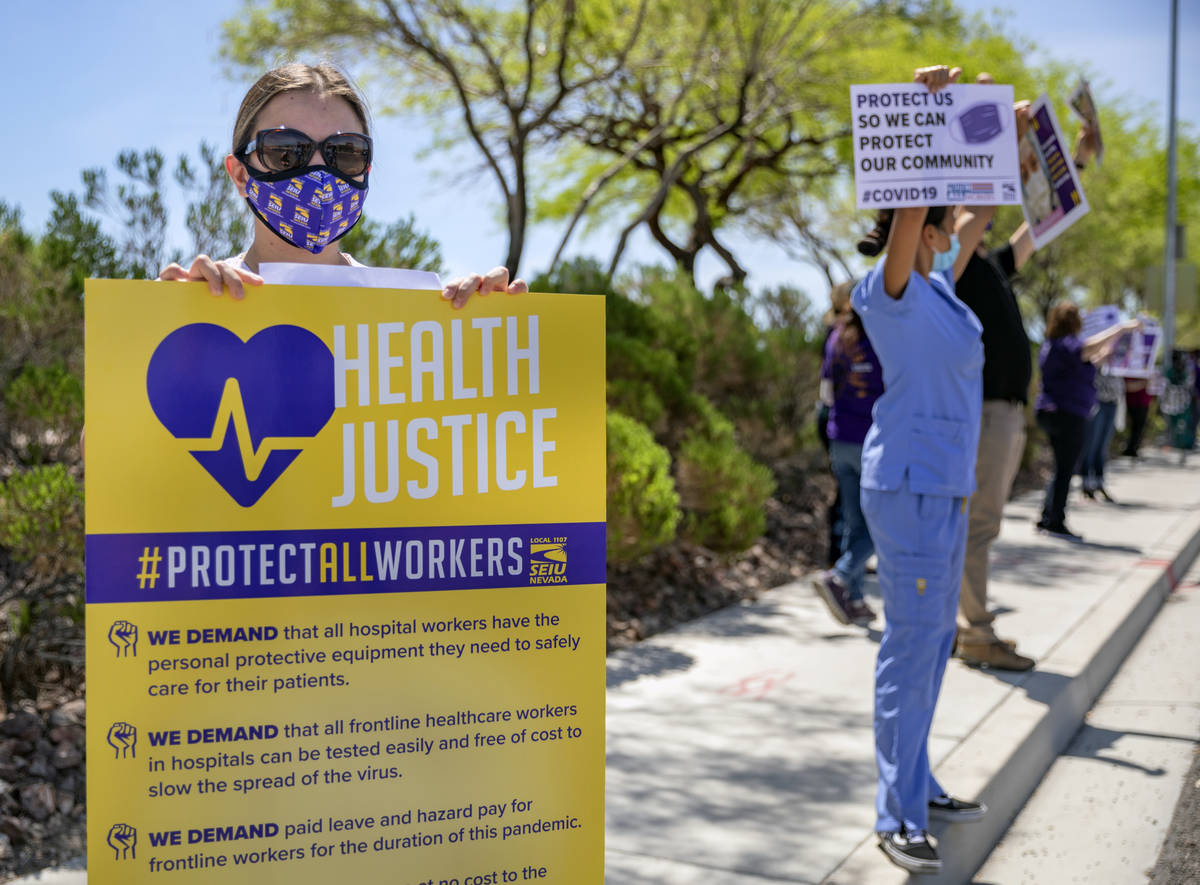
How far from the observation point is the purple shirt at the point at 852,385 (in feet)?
21.8

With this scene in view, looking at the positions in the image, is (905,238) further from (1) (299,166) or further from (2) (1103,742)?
(2) (1103,742)

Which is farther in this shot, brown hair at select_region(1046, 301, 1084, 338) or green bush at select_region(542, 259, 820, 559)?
brown hair at select_region(1046, 301, 1084, 338)

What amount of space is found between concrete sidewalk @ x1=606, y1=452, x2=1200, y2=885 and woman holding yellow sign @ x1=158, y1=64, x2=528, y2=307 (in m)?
2.17

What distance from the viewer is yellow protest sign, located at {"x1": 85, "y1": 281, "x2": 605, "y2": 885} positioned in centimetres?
188

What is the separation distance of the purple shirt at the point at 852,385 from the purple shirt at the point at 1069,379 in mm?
3805

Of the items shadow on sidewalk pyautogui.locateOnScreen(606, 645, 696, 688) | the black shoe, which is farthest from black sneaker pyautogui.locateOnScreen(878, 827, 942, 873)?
the black shoe

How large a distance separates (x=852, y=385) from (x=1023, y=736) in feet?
8.61

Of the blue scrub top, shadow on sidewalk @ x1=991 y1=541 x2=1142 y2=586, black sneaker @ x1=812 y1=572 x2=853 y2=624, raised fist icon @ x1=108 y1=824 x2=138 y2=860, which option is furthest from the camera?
shadow on sidewalk @ x1=991 y1=541 x2=1142 y2=586

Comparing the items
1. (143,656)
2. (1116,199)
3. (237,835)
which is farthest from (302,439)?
(1116,199)

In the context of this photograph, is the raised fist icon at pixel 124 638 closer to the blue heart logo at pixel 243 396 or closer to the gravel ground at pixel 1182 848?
the blue heart logo at pixel 243 396

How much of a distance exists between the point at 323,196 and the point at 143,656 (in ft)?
2.97

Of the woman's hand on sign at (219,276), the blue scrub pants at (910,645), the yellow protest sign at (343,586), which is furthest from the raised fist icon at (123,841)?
the blue scrub pants at (910,645)

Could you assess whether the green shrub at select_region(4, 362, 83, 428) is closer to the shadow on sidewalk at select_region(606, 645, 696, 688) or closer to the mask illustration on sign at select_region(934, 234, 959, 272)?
the shadow on sidewalk at select_region(606, 645, 696, 688)

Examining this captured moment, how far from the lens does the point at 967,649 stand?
5.81 meters
